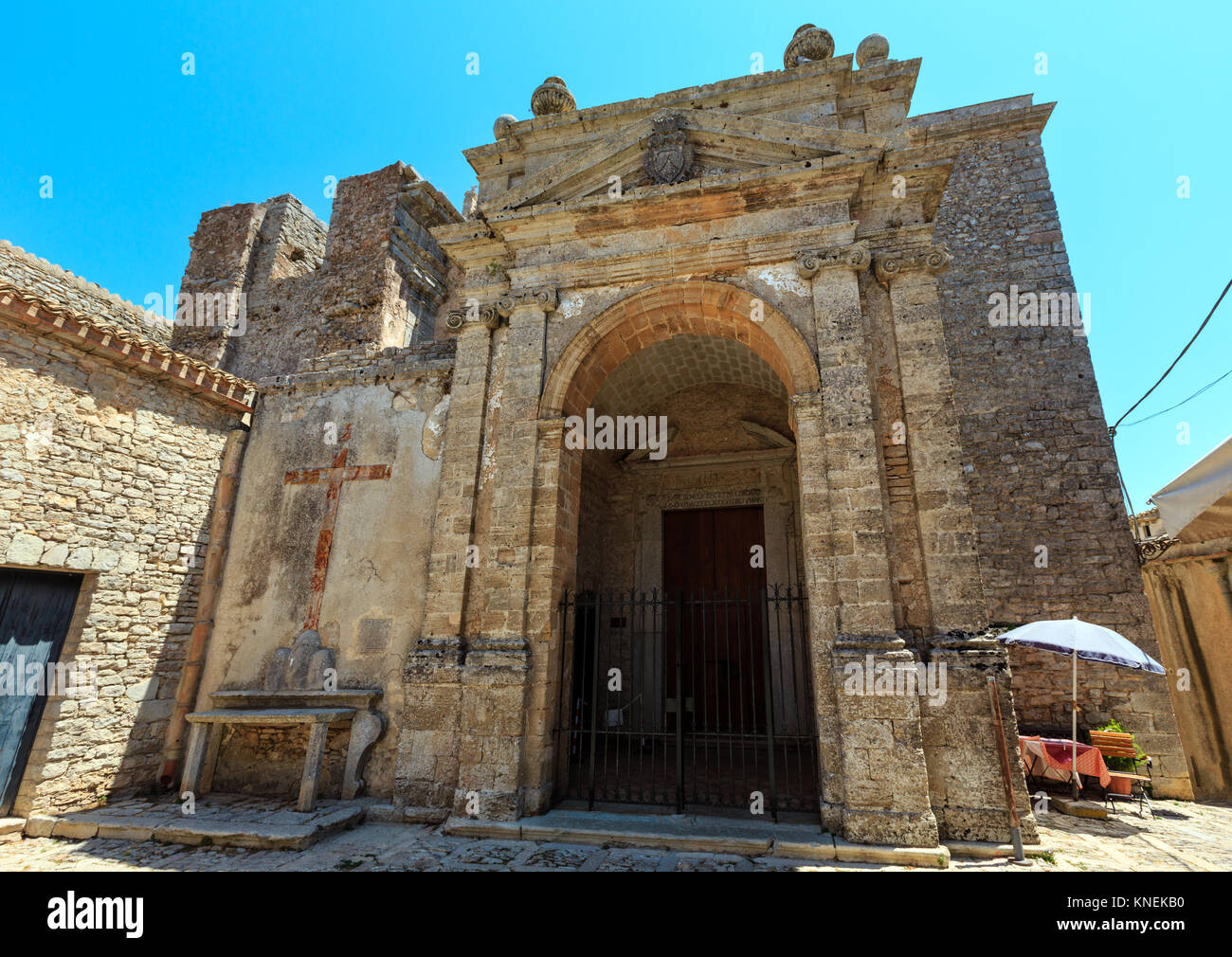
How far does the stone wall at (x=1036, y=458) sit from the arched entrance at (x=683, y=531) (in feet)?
9.59

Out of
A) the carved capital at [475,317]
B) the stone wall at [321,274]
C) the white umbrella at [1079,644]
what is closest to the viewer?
the white umbrella at [1079,644]

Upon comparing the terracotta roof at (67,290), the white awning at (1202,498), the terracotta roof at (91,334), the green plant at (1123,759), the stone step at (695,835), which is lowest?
the stone step at (695,835)

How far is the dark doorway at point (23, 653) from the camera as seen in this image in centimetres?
523

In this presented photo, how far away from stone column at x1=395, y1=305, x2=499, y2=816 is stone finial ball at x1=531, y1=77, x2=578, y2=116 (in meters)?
3.38

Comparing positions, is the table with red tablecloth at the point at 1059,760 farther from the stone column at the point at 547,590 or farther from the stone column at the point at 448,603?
the stone column at the point at 448,603

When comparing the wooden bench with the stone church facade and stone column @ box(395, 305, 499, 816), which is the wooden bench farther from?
stone column @ box(395, 305, 499, 816)

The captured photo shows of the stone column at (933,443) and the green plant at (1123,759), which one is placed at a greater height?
the stone column at (933,443)

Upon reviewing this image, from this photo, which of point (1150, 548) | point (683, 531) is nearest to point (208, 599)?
point (683, 531)

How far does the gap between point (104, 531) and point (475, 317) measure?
4.35m

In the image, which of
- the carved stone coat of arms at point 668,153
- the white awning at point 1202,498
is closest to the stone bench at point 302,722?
the carved stone coat of arms at point 668,153
